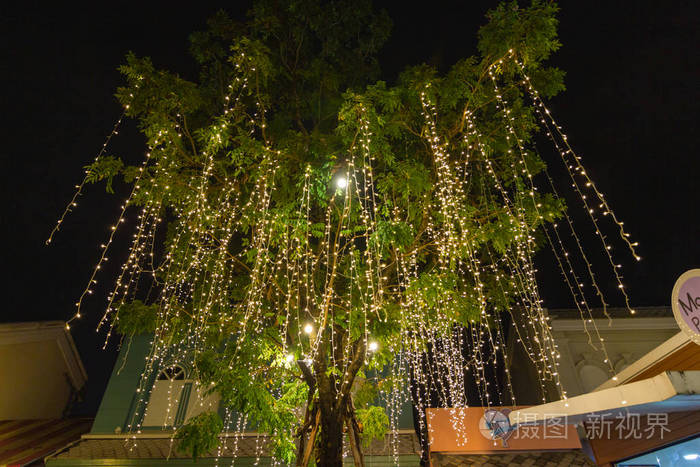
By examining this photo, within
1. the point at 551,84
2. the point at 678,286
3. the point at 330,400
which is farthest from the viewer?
the point at 551,84

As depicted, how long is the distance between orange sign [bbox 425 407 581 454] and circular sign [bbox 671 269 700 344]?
397cm

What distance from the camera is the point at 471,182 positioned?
213 inches

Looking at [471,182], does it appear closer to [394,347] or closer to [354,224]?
[354,224]

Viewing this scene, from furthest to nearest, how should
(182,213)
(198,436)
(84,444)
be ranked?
(84,444) → (182,213) → (198,436)

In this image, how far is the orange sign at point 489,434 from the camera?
6.20 m

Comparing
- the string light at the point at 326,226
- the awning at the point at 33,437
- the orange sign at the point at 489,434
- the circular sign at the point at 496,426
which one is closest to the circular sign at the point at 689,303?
the string light at the point at 326,226

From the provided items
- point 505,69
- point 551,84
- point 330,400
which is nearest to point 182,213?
point 330,400

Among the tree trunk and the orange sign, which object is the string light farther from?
the orange sign

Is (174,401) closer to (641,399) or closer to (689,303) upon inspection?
(641,399)

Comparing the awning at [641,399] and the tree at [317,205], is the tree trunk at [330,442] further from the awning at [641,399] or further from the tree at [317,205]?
the awning at [641,399]

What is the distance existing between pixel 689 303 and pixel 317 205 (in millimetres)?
4536

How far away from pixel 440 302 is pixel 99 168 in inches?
212

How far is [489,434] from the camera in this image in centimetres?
629

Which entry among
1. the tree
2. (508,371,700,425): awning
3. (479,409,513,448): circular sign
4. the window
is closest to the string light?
the tree
